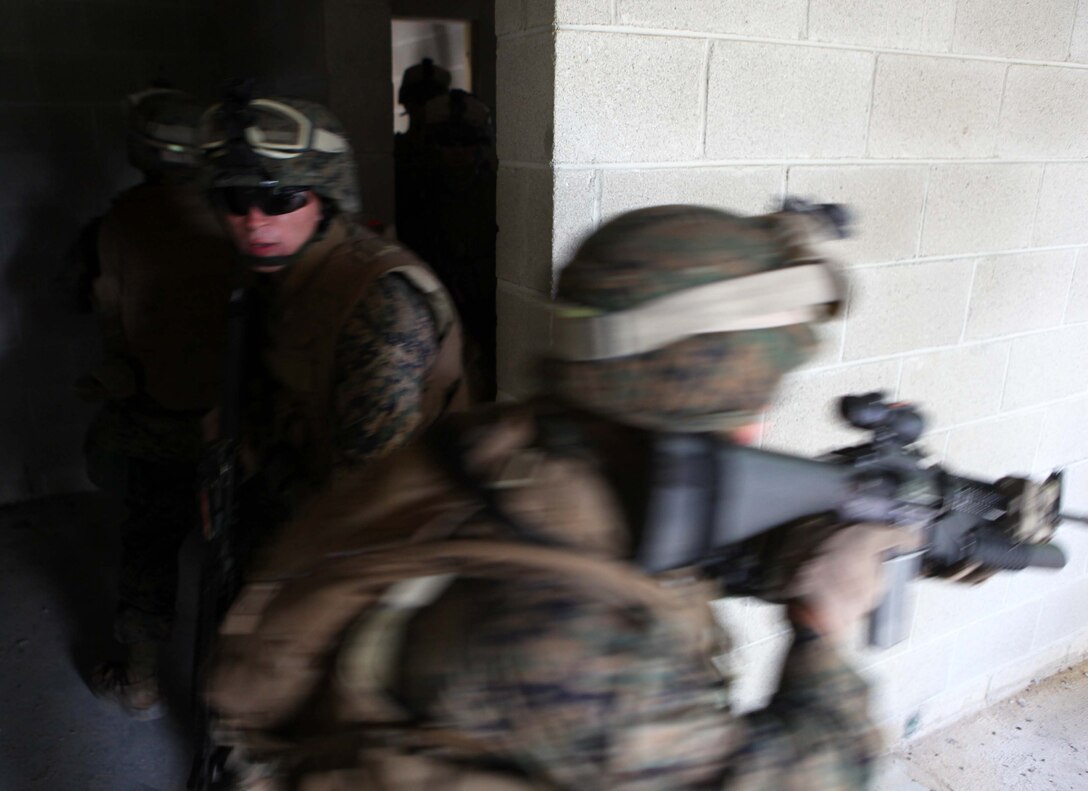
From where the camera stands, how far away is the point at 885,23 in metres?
1.83

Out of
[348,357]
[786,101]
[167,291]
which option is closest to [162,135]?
[167,291]

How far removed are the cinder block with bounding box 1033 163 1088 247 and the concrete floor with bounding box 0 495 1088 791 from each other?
1.46 m

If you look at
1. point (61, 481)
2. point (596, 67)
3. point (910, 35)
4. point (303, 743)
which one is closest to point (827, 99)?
point (910, 35)

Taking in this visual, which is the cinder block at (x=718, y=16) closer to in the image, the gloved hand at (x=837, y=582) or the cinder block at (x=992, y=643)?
the gloved hand at (x=837, y=582)

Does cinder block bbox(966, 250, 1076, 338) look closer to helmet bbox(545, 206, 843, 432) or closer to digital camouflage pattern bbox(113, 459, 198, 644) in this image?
helmet bbox(545, 206, 843, 432)

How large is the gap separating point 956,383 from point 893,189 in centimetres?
60

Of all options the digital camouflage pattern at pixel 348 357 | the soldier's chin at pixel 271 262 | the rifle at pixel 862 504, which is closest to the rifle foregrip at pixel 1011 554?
the rifle at pixel 862 504

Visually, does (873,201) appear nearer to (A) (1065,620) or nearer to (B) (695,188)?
(B) (695,188)

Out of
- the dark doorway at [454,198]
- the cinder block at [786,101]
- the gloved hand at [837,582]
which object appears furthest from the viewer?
the dark doorway at [454,198]

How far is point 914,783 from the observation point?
2.36 m

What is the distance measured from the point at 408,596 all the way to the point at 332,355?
0.88 m

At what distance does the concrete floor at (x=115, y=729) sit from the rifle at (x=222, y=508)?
85 centimetres

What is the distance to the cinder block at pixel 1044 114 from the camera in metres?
2.14

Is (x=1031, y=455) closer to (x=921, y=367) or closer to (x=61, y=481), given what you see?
(x=921, y=367)
